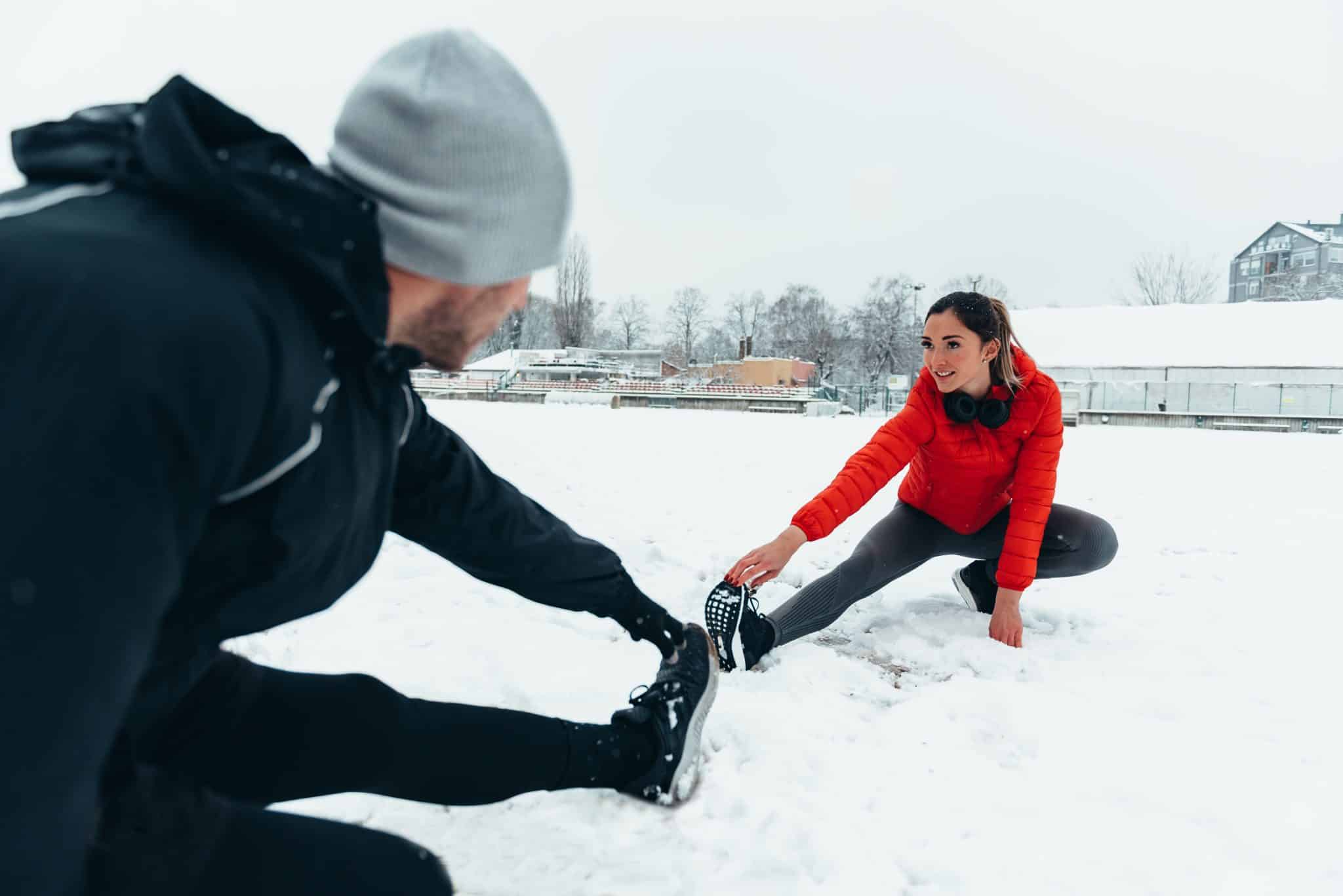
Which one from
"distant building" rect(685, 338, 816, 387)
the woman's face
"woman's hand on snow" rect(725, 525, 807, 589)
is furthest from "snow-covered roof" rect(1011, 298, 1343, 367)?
"woman's hand on snow" rect(725, 525, 807, 589)

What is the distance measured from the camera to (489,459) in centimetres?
817

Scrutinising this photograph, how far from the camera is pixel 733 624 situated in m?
3.16

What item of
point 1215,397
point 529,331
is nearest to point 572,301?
point 529,331

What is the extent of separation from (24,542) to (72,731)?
19 centimetres

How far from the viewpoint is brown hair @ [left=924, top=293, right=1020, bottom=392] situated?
3459mm

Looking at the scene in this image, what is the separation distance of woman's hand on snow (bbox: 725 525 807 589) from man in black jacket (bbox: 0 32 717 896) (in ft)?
5.19

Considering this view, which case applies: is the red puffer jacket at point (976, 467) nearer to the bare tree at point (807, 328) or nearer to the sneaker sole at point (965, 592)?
the sneaker sole at point (965, 592)

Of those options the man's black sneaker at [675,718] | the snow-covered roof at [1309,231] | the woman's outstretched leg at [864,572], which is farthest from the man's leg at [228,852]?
the snow-covered roof at [1309,231]

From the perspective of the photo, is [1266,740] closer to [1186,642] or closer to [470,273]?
[1186,642]

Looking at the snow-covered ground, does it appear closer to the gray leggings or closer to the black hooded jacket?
the gray leggings

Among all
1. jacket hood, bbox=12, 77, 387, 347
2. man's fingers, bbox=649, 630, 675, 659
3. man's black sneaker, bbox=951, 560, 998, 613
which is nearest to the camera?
jacket hood, bbox=12, 77, 387, 347

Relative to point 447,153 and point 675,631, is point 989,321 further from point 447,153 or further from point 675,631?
point 447,153

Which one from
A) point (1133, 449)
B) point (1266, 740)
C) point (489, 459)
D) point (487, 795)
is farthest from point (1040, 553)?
point (1133, 449)

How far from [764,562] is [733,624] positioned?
0.27 meters
